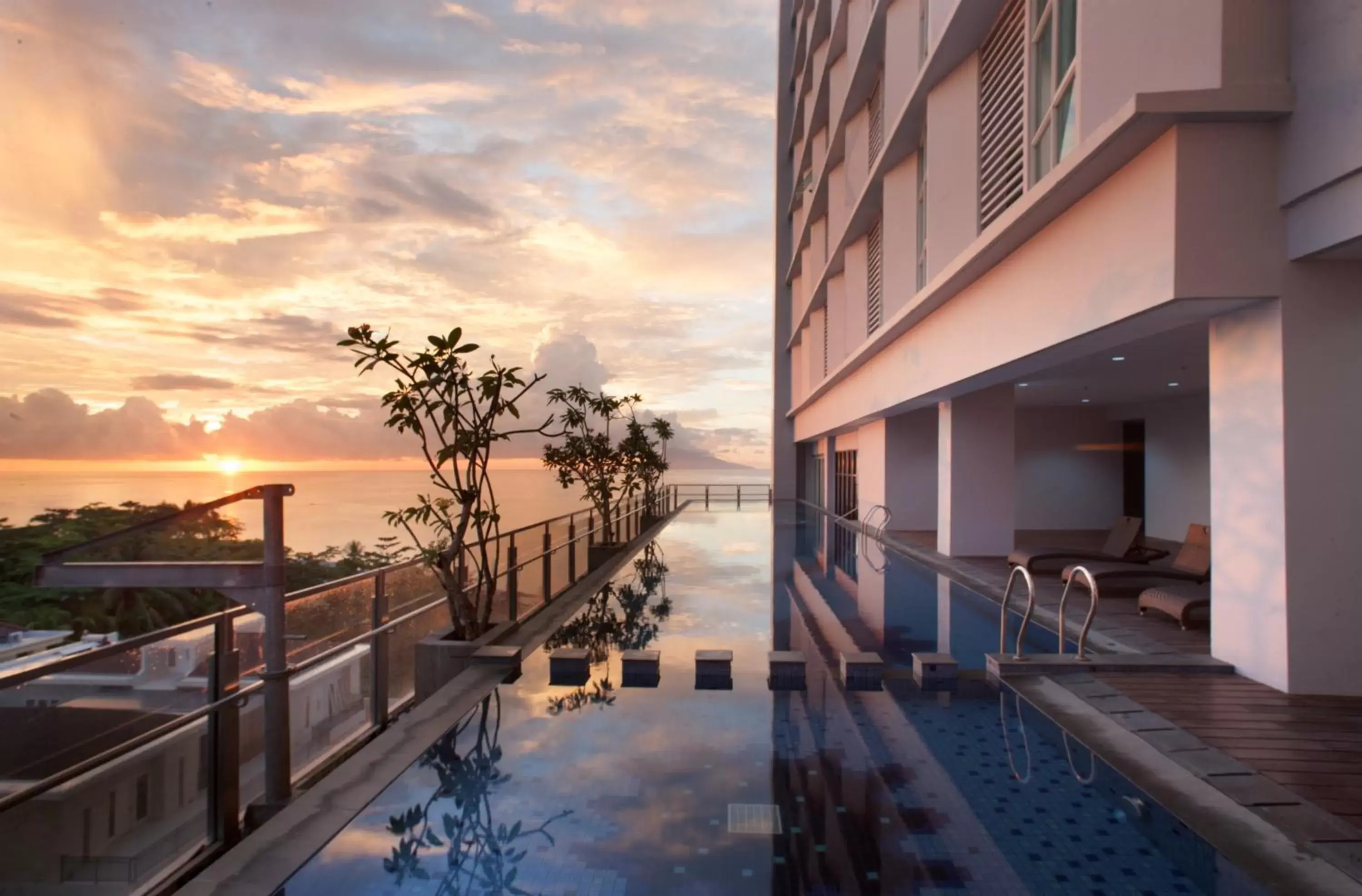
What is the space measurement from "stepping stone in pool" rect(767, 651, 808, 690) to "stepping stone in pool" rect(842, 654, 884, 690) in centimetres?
27

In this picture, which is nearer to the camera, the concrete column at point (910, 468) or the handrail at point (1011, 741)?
the handrail at point (1011, 741)

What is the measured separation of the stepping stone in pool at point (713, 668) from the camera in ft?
17.9

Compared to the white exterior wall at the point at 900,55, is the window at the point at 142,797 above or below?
below

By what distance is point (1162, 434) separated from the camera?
14.6 m

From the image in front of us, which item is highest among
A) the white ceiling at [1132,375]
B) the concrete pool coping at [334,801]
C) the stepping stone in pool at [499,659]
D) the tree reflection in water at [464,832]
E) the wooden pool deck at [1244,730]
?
the white ceiling at [1132,375]

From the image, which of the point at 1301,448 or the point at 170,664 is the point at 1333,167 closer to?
the point at 1301,448

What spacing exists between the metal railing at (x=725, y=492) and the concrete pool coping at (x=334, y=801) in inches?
869

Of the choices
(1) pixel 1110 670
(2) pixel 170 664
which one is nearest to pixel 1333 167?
(1) pixel 1110 670

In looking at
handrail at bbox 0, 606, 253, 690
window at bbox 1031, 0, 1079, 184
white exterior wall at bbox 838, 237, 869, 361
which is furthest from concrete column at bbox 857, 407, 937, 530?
handrail at bbox 0, 606, 253, 690

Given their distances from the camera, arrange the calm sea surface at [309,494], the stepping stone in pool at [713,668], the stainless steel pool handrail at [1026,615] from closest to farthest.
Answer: the stainless steel pool handrail at [1026,615], the stepping stone in pool at [713,668], the calm sea surface at [309,494]

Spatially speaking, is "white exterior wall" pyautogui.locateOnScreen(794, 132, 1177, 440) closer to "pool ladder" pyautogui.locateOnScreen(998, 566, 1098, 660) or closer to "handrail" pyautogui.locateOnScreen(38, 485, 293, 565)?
"pool ladder" pyautogui.locateOnScreen(998, 566, 1098, 660)

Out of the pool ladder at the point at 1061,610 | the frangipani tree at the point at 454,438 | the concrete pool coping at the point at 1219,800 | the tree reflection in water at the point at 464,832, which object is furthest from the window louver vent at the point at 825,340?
the tree reflection in water at the point at 464,832

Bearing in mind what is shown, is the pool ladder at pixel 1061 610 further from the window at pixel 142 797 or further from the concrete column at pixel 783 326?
the concrete column at pixel 783 326

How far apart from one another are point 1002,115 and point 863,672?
539 cm
